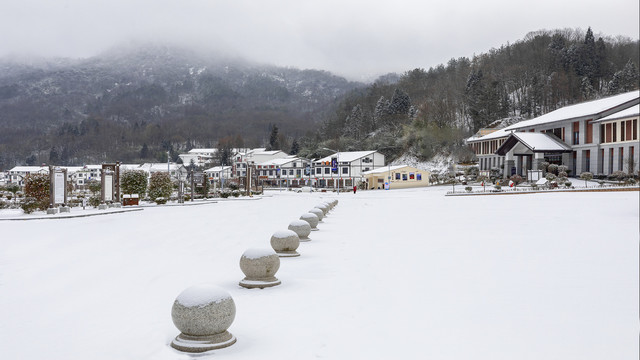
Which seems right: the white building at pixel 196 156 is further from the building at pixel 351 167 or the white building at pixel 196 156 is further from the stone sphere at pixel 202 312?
the stone sphere at pixel 202 312

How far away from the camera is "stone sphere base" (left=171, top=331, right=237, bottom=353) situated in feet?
22.3

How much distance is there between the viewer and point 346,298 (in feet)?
31.1

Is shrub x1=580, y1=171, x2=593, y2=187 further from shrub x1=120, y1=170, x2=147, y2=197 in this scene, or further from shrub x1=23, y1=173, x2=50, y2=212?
shrub x1=23, y1=173, x2=50, y2=212

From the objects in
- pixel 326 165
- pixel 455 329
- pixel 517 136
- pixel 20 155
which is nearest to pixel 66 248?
pixel 455 329

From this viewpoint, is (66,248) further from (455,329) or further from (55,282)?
(455,329)

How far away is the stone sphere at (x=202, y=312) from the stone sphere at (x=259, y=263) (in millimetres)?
3334

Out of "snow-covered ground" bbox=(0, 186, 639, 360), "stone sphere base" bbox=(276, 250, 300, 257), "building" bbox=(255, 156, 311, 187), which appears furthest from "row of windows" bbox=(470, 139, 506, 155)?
"stone sphere base" bbox=(276, 250, 300, 257)

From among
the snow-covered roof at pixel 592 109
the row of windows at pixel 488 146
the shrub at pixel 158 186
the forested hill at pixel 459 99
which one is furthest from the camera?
the forested hill at pixel 459 99

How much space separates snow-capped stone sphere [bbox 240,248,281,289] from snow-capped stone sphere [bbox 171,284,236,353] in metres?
3.28

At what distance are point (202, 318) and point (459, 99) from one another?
109218mm

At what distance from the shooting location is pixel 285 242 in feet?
46.2

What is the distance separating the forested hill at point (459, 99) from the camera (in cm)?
8050

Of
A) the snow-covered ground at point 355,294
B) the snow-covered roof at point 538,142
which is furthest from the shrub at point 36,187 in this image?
the snow-covered roof at point 538,142

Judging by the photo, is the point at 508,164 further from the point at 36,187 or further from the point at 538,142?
the point at 36,187
